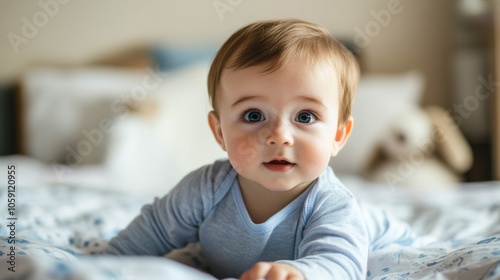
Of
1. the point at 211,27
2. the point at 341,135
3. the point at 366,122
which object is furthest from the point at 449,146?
the point at 341,135

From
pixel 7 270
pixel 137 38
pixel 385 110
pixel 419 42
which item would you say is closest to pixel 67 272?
pixel 7 270

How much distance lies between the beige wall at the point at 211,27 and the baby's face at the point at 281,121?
2.19 metres

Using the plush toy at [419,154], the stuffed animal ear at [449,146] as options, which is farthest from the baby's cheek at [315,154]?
the stuffed animal ear at [449,146]

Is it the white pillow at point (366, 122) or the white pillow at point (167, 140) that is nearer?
the white pillow at point (167, 140)

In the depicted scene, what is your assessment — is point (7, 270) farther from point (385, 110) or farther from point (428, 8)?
point (428, 8)

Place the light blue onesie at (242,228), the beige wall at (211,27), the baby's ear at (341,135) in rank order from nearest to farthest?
the light blue onesie at (242,228)
the baby's ear at (341,135)
the beige wall at (211,27)

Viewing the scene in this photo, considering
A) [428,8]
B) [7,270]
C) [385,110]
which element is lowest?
[385,110]

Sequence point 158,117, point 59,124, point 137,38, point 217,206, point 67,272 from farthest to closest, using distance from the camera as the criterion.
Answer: point 137,38
point 59,124
point 158,117
point 217,206
point 67,272

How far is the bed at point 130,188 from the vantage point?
2.60ft

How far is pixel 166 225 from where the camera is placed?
1.02m

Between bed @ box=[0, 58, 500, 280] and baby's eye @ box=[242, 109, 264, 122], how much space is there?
25 cm

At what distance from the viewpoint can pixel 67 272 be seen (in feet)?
1.99

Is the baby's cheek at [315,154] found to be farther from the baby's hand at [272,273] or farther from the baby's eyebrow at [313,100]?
the baby's hand at [272,273]

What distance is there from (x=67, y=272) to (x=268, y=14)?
2575 millimetres
